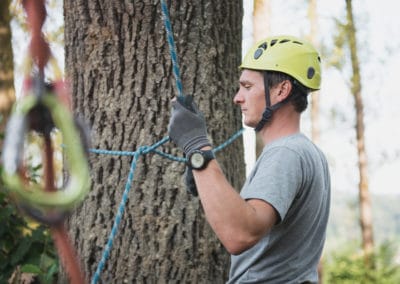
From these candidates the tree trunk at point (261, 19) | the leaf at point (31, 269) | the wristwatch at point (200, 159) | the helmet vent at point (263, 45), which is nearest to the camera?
the wristwatch at point (200, 159)

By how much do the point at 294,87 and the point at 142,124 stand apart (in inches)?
32.5

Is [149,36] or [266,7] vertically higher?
[266,7]

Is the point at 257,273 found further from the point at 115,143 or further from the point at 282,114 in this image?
the point at 115,143

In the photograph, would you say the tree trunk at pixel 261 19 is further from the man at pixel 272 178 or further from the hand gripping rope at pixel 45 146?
the hand gripping rope at pixel 45 146

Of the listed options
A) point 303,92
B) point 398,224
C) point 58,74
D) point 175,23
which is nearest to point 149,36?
point 175,23

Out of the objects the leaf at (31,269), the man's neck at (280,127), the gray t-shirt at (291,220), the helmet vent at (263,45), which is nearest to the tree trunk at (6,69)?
the leaf at (31,269)

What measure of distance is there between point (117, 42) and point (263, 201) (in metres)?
1.28

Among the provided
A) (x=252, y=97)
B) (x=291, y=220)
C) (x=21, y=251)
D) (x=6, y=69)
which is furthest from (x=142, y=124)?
(x=6, y=69)

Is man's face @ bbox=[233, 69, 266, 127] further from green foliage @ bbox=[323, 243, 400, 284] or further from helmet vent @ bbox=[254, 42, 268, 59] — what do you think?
green foliage @ bbox=[323, 243, 400, 284]

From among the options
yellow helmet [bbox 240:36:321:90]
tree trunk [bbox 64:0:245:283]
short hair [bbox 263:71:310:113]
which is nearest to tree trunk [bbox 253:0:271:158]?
tree trunk [bbox 64:0:245:283]

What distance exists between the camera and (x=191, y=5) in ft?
9.66

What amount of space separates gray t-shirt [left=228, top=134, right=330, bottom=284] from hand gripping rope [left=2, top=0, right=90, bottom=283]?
60.1 inches

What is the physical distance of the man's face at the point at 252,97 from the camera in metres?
2.30

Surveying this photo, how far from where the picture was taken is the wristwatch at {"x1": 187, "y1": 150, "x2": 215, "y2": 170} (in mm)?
1989
